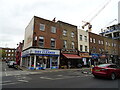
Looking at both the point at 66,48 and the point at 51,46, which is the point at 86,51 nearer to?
the point at 66,48

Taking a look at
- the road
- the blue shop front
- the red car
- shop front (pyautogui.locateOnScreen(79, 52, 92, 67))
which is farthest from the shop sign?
the red car

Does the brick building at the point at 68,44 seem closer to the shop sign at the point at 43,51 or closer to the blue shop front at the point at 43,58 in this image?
the blue shop front at the point at 43,58

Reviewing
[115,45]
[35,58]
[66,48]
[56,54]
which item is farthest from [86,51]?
[115,45]

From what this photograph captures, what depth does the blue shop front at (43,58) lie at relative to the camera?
2047 cm

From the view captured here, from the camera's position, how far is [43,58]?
857 inches

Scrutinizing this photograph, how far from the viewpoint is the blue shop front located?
20.5 metres

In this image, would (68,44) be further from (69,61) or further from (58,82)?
(58,82)

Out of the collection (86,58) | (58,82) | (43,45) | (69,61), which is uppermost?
(43,45)

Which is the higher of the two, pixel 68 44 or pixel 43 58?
pixel 68 44

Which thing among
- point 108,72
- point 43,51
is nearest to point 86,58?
point 43,51

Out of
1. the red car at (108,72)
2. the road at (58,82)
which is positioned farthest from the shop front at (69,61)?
the road at (58,82)

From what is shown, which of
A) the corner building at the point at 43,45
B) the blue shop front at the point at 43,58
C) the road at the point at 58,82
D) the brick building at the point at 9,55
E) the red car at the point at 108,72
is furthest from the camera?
the brick building at the point at 9,55

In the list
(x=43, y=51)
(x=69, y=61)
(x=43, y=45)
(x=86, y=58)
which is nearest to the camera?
(x=43, y=51)

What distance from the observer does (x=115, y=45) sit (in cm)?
4119
